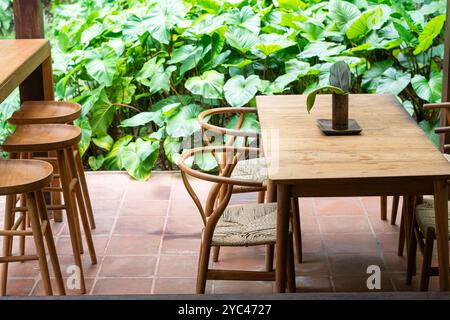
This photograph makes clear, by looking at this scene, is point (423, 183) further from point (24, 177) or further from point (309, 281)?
point (24, 177)

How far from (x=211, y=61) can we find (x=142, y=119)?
2.09 feet

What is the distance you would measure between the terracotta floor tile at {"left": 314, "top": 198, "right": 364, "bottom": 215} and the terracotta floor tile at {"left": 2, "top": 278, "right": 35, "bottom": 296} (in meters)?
1.65

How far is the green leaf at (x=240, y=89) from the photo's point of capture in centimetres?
507

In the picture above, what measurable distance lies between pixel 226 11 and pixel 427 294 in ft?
14.9

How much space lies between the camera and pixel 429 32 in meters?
5.10

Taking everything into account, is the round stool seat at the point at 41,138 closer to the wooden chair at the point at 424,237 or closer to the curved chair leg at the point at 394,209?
the wooden chair at the point at 424,237

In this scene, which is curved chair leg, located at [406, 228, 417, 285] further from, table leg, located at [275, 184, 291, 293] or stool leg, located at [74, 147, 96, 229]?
stool leg, located at [74, 147, 96, 229]

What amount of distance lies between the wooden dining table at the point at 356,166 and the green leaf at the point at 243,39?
1.97m

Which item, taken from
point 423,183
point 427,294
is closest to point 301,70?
point 423,183

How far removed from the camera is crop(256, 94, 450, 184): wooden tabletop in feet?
9.34

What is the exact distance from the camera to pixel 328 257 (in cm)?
391

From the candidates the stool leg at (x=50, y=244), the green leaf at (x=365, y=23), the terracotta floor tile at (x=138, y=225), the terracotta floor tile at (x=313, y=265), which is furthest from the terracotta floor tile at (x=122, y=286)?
the green leaf at (x=365, y=23)

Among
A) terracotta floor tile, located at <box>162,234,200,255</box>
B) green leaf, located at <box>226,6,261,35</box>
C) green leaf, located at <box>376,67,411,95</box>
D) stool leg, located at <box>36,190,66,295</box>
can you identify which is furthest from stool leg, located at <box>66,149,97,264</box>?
green leaf, located at <box>376,67,411,95</box>

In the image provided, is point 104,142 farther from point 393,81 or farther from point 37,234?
point 37,234
